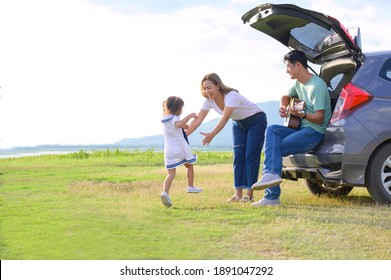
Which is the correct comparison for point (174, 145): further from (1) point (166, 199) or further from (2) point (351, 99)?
(2) point (351, 99)

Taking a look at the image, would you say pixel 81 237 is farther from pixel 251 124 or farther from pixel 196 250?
pixel 251 124

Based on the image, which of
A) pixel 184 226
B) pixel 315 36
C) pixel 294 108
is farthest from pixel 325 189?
pixel 184 226

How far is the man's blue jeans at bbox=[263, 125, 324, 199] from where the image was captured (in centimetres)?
814

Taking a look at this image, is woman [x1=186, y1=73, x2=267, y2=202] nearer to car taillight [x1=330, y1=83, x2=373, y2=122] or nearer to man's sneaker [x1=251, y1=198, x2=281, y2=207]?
man's sneaker [x1=251, y1=198, x2=281, y2=207]

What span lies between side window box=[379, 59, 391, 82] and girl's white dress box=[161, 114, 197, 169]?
250cm

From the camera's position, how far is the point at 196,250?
5.89 metres

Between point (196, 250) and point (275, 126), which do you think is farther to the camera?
point (275, 126)

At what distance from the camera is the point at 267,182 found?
312 inches

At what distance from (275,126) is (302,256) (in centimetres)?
291

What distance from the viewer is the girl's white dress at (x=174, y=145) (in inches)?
335

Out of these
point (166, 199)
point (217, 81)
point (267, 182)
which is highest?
point (217, 81)

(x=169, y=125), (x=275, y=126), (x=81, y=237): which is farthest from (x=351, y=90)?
(x=81, y=237)

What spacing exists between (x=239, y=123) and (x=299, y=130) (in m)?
0.81

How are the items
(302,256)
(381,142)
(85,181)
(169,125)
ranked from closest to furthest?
(302,256) → (381,142) → (169,125) → (85,181)
